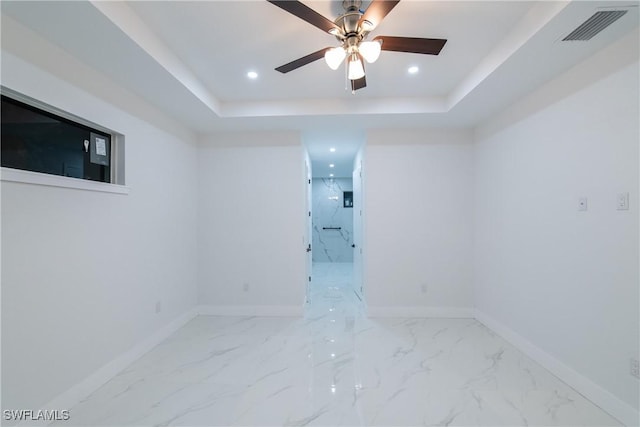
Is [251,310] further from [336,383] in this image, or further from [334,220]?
[334,220]

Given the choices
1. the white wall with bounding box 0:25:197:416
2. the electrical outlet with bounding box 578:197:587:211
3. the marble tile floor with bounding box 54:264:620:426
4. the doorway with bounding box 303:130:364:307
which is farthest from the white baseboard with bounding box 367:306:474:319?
the white wall with bounding box 0:25:197:416

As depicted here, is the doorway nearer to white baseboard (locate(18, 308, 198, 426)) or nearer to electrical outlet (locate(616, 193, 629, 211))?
white baseboard (locate(18, 308, 198, 426))

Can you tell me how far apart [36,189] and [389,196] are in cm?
340

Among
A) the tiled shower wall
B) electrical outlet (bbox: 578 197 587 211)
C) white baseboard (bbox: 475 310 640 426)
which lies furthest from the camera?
the tiled shower wall

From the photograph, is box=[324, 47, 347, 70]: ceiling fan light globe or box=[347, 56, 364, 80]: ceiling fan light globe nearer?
box=[324, 47, 347, 70]: ceiling fan light globe

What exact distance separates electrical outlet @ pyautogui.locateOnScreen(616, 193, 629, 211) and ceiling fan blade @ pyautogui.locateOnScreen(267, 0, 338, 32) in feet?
7.08

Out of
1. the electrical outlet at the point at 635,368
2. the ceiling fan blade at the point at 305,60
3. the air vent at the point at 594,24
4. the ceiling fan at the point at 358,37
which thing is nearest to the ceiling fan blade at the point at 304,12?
the ceiling fan at the point at 358,37

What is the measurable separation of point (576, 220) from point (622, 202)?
0.35 meters

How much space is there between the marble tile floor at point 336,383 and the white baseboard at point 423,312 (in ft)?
1.17

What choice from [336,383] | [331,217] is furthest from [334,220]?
[336,383]

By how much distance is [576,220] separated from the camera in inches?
84.9

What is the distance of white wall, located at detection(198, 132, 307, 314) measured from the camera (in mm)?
3818

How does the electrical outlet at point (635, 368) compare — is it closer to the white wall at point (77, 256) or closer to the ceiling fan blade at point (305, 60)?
the ceiling fan blade at point (305, 60)

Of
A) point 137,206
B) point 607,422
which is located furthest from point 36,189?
point 607,422
